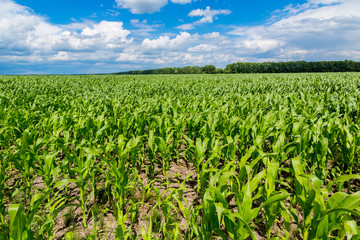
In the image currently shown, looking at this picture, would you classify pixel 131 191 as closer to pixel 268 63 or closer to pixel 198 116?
pixel 198 116

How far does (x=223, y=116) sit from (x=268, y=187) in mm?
2459

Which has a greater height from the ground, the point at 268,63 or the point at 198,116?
the point at 268,63

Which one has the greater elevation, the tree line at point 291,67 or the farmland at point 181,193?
the tree line at point 291,67

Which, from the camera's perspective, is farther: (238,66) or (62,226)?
(238,66)

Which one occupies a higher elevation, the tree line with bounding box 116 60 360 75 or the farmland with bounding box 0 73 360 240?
the tree line with bounding box 116 60 360 75

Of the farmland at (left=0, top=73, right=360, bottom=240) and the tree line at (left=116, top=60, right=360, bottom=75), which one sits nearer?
the farmland at (left=0, top=73, right=360, bottom=240)

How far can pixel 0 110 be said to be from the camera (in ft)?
17.8

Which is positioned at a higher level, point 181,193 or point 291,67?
point 291,67

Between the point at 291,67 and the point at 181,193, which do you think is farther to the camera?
the point at 291,67

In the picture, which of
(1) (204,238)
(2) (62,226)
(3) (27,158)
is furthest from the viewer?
(3) (27,158)

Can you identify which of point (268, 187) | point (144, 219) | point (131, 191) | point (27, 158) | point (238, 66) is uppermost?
point (238, 66)

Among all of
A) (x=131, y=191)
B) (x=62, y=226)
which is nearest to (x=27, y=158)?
(x=62, y=226)

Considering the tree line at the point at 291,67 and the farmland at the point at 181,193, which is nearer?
the farmland at the point at 181,193

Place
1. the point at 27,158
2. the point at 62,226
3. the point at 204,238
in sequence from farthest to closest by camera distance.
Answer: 1. the point at 27,158
2. the point at 62,226
3. the point at 204,238
